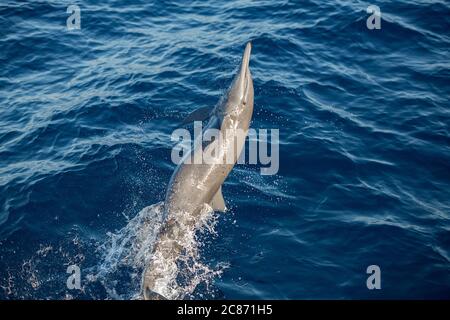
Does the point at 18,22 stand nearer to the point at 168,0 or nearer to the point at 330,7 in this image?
the point at 168,0

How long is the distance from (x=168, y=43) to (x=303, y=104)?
269 inches

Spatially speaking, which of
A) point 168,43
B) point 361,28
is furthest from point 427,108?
point 168,43

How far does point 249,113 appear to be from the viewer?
40.1ft

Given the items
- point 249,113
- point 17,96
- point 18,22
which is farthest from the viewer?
point 18,22
